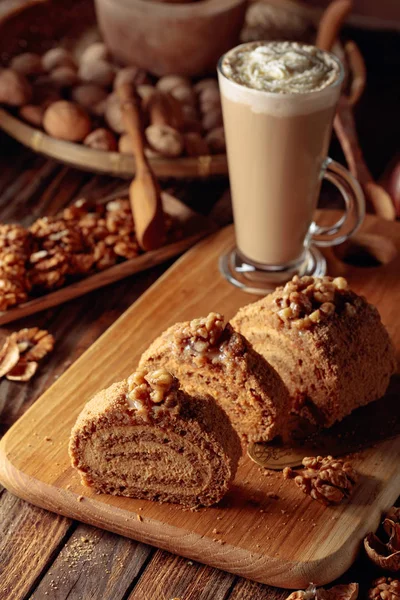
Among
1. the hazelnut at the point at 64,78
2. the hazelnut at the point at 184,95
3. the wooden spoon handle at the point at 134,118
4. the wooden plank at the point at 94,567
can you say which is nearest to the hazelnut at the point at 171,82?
the hazelnut at the point at 184,95

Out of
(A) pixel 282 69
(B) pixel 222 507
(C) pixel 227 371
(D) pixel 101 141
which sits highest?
(A) pixel 282 69

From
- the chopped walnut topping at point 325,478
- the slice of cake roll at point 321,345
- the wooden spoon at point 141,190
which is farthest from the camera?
the wooden spoon at point 141,190

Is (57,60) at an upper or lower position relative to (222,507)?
upper

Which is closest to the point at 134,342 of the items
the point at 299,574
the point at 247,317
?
the point at 247,317

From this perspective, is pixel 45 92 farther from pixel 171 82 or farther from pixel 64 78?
pixel 171 82

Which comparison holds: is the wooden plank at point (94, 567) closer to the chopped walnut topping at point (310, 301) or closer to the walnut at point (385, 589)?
the walnut at point (385, 589)

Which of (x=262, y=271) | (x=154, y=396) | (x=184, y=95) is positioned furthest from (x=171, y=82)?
(x=154, y=396)

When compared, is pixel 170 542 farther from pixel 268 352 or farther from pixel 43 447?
pixel 268 352
